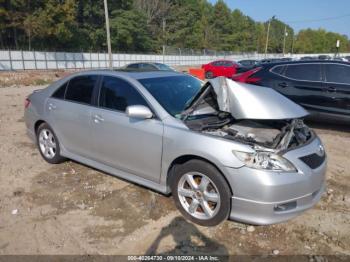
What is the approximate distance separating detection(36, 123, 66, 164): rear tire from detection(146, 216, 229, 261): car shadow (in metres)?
2.54

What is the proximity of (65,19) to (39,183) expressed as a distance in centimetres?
3990

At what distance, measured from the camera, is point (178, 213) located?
378 cm

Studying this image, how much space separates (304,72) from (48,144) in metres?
5.62

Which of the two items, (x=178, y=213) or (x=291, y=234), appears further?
(x=178, y=213)

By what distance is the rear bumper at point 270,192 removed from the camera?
3.10m

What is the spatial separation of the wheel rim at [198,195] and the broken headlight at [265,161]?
0.43m

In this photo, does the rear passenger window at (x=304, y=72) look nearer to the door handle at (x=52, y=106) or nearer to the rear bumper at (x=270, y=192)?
the rear bumper at (x=270, y=192)

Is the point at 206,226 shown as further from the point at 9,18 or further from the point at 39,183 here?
the point at 9,18

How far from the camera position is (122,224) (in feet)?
11.8

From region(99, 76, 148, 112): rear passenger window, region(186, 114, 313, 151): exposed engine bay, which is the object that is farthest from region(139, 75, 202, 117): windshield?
region(186, 114, 313, 151): exposed engine bay

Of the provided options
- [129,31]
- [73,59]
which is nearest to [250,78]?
[73,59]

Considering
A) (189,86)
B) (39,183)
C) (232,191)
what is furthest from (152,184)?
(39,183)

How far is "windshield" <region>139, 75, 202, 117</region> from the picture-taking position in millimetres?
3986

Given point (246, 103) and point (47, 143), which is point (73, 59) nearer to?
point (47, 143)
